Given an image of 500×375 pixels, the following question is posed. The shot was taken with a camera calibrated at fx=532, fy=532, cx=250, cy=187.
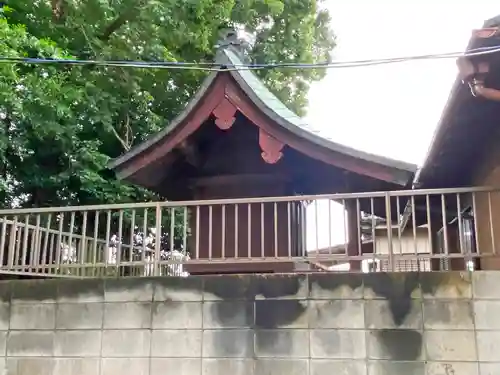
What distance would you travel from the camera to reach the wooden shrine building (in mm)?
6266

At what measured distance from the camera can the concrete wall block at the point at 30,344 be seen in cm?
554

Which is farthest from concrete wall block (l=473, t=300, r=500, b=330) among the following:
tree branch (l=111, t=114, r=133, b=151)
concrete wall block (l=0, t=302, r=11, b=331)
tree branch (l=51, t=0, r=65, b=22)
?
tree branch (l=51, t=0, r=65, b=22)

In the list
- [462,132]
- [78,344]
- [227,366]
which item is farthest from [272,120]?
[78,344]

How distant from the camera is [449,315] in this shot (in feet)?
15.8

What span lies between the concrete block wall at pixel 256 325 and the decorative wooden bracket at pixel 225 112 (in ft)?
6.83

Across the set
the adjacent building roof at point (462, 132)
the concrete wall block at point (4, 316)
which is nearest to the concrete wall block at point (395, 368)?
the adjacent building roof at point (462, 132)

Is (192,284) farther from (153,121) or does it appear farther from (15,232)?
(153,121)

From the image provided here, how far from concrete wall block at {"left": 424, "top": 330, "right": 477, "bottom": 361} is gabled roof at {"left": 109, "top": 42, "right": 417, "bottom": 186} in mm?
1807

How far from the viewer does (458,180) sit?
8.45 m

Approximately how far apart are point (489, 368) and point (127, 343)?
11.2ft

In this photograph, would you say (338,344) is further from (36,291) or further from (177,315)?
(36,291)

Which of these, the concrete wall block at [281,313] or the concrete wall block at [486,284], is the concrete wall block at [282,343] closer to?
the concrete wall block at [281,313]

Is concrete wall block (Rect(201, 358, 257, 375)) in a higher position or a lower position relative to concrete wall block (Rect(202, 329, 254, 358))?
lower

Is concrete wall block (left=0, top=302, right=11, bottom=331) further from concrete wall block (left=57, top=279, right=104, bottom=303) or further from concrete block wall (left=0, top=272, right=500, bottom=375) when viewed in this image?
concrete wall block (left=57, top=279, right=104, bottom=303)
